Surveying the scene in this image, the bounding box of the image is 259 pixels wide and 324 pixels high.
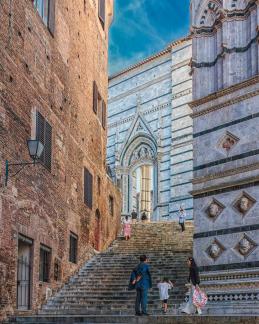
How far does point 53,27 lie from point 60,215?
211 inches

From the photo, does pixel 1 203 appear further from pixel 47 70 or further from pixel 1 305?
pixel 47 70

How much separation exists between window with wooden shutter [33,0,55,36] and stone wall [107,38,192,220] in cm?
Result: 1456

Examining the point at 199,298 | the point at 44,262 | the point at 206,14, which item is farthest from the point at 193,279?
the point at 206,14

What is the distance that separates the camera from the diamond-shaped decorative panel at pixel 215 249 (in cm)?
1471

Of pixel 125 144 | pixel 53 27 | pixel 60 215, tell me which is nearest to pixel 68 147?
pixel 60 215

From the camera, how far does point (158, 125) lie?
3634cm

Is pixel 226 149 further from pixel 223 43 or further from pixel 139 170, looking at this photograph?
pixel 139 170

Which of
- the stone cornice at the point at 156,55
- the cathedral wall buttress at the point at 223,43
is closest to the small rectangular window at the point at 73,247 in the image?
the cathedral wall buttress at the point at 223,43

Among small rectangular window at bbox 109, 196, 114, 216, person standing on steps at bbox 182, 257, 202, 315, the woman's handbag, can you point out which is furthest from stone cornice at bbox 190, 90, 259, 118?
small rectangular window at bbox 109, 196, 114, 216

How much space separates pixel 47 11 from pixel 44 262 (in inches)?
276

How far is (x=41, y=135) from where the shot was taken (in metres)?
18.7

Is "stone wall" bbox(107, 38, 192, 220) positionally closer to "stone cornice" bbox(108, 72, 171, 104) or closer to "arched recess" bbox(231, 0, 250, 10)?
"stone cornice" bbox(108, 72, 171, 104)

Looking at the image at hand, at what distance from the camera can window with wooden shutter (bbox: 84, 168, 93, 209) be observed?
941 inches

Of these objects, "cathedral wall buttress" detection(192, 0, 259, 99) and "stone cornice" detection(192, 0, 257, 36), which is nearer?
"cathedral wall buttress" detection(192, 0, 259, 99)
